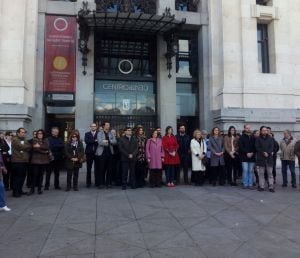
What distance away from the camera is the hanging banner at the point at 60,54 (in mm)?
15891

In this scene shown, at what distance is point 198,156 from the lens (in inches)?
468

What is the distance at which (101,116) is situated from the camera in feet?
54.8

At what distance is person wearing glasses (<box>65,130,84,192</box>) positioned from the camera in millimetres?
10805

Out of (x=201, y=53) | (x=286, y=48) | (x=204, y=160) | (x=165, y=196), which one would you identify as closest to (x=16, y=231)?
(x=165, y=196)

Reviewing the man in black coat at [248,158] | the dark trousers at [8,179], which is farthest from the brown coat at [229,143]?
the dark trousers at [8,179]

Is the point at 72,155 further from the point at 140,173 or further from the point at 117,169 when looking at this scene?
the point at 140,173

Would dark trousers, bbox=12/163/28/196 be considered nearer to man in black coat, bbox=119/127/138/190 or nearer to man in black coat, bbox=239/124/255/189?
man in black coat, bbox=119/127/138/190

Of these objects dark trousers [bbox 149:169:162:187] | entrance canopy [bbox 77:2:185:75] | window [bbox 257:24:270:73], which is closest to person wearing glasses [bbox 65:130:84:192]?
dark trousers [bbox 149:169:162:187]

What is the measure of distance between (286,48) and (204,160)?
28.3 ft

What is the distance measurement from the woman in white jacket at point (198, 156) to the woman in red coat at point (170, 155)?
1.81ft

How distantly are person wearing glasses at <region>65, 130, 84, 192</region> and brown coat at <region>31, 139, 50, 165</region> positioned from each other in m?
0.63

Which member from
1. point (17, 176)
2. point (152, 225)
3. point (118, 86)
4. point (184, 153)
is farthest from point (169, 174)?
point (118, 86)

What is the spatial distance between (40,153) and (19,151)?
0.65m

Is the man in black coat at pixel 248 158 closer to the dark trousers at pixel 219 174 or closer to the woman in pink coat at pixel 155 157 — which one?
the dark trousers at pixel 219 174
